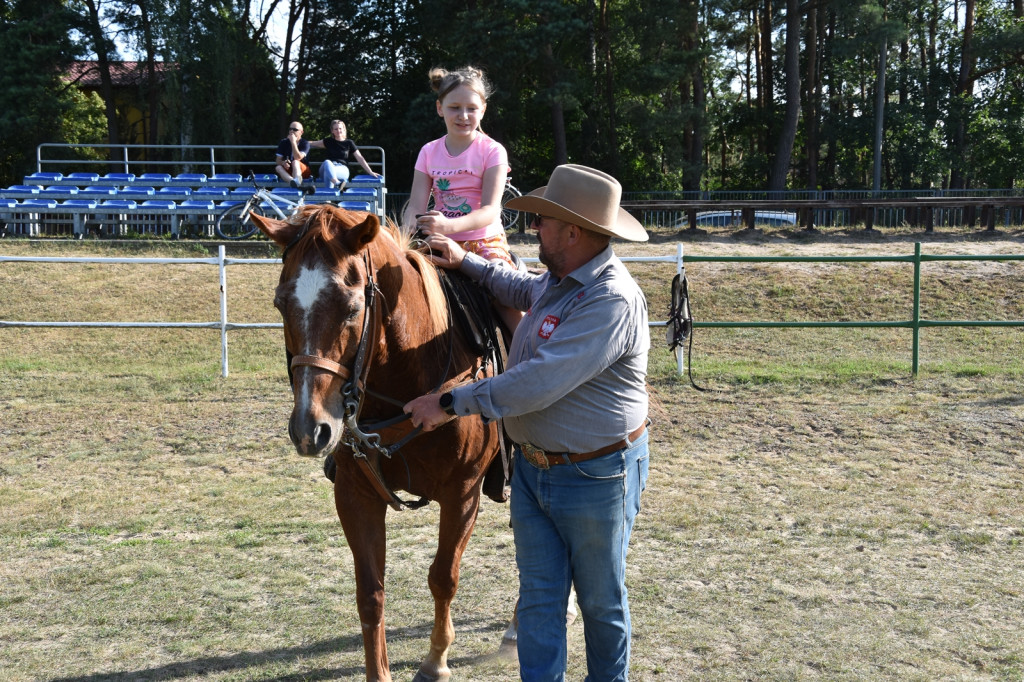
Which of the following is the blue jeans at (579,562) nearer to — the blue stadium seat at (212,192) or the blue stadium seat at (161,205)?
the blue stadium seat at (161,205)

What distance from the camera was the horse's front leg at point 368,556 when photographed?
3.43 metres

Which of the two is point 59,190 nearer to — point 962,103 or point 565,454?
point 565,454

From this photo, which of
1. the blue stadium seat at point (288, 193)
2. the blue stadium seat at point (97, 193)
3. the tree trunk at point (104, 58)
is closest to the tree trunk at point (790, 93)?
the blue stadium seat at point (288, 193)

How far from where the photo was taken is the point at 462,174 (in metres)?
3.94

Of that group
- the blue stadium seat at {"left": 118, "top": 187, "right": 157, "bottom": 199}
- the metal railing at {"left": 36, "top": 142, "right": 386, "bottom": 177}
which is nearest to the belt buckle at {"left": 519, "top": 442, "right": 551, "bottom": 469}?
the blue stadium seat at {"left": 118, "top": 187, "right": 157, "bottom": 199}

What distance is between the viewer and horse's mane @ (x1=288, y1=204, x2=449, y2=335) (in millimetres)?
2713

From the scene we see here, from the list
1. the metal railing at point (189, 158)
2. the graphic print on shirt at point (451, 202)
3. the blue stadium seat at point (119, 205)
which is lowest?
the graphic print on shirt at point (451, 202)

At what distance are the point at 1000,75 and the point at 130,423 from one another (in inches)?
1297

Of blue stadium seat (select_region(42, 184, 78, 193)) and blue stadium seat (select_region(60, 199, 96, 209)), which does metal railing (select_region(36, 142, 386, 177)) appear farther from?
blue stadium seat (select_region(60, 199, 96, 209))

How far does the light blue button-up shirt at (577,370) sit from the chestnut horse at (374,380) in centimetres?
41

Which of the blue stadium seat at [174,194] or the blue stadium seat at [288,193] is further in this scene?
the blue stadium seat at [174,194]

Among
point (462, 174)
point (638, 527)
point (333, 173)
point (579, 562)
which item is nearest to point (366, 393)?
point (579, 562)

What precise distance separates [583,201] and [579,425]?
0.74 metres

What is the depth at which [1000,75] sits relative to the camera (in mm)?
30984
